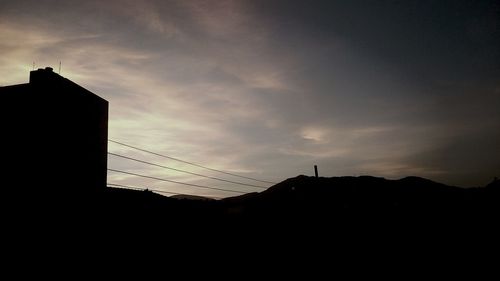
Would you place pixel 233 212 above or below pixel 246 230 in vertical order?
above

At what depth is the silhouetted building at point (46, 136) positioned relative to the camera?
824cm

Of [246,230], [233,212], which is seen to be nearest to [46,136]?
[233,212]

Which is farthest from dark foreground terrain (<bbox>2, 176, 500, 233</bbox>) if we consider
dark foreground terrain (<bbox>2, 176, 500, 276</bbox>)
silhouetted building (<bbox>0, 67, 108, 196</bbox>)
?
silhouetted building (<bbox>0, 67, 108, 196</bbox>)

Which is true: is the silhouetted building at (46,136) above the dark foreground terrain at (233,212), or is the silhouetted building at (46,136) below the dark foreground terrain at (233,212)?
above

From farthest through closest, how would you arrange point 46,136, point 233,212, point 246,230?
point 233,212, point 246,230, point 46,136

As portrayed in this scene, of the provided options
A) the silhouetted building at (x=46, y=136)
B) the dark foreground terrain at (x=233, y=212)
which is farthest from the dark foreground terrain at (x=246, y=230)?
the silhouetted building at (x=46, y=136)

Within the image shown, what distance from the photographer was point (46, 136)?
27.9ft

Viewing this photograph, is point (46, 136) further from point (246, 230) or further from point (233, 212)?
point (246, 230)

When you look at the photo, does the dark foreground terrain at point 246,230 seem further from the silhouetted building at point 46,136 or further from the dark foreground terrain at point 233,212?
the silhouetted building at point 46,136

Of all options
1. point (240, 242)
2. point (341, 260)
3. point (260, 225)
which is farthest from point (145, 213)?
point (341, 260)

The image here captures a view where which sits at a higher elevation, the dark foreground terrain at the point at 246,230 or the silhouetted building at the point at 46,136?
the silhouetted building at the point at 46,136

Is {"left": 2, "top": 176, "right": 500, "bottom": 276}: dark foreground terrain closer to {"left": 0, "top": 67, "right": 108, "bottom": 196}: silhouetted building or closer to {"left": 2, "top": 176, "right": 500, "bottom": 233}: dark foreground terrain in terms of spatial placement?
{"left": 2, "top": 176, "right": 500, "bottom": 233}: dark foreground terrain

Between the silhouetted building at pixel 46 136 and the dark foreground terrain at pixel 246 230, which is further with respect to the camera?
the dark foreground terrain at pixel 246 230

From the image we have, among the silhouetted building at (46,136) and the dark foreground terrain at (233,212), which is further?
the dark foreground terrain at (233,212)
